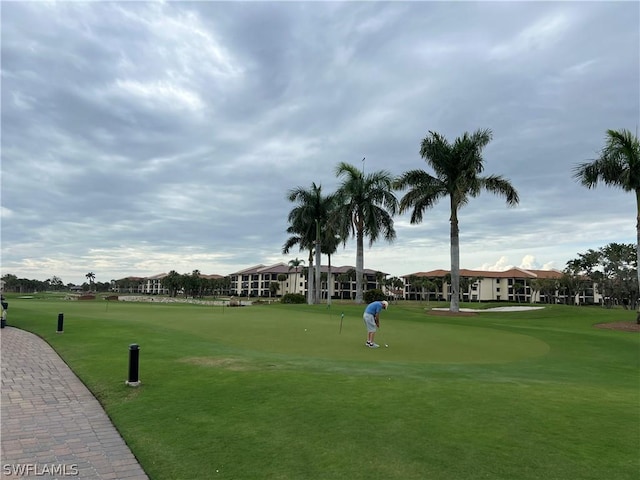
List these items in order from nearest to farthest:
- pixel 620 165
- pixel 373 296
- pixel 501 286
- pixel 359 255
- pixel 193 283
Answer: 1. pixel 620 165
2. pixel 359 255
3. pixel 373 296
4. pixel 501 286
5. pixel 193 283

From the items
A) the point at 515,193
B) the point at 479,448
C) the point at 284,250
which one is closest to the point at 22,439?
the point at 479,448

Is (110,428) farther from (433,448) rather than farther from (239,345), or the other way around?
(239,345)

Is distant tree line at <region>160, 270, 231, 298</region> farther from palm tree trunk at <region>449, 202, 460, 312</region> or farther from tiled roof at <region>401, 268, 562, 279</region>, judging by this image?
palm tree trunk at <region>449, 202, 460, 312</region>

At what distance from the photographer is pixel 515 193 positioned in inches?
1406

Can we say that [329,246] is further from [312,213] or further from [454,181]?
[454,181]

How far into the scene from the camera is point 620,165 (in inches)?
1108

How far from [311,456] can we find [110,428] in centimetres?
342

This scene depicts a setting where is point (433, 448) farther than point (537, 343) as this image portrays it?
No

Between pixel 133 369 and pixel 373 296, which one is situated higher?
pixel 373 296

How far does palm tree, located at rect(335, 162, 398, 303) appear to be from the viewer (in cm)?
4462

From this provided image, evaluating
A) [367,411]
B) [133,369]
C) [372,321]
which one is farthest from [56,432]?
[372,321]

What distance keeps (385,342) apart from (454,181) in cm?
2188

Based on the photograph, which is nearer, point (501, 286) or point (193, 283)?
point (501, 286)

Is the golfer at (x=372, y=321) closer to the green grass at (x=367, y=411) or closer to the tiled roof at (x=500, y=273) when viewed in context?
the green grass at (x=367, y=411)
